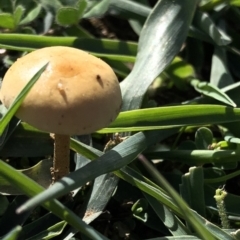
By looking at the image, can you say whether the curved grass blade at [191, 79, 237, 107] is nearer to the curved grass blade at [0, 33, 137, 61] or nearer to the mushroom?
the curved grass blade at [0, 33, 137, 61]

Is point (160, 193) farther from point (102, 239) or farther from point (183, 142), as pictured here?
point (183, 142)

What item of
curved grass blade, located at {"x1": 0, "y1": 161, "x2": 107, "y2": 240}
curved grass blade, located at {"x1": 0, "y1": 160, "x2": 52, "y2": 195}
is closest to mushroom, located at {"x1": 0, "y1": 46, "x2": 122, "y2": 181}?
curved grass blade, located at {"x1": 0, "y1": 161, "x2": 107, "y2": 240}

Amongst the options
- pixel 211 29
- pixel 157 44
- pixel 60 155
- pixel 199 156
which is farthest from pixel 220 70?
pixel 60 155

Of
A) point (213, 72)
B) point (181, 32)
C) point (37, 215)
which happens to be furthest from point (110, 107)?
point (213, 72)

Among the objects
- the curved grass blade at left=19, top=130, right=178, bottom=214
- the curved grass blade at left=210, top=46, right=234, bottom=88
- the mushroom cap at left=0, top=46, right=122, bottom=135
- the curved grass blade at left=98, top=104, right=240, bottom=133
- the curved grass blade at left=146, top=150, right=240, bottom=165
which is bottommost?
the curved grass blade at left=146, top=150, right=240, bottom=165

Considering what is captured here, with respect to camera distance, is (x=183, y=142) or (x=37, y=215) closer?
(x=37, y=215)

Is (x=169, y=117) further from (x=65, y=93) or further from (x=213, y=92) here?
(x=65, y=93)

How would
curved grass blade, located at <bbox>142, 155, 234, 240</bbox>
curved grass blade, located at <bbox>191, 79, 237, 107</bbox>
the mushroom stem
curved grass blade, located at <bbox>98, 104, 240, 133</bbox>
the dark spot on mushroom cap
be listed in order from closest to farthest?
curved grass blade, located at <bbox>142, 155, 234, 240</bbox>, the dark spot on mushroom cap, the mushroom stem, curved grass blade, located at <bbox>98, 104, 240, 133</bbox>, curved grass blade, located at <bbox>191, 79, 237, 107</bbox>
